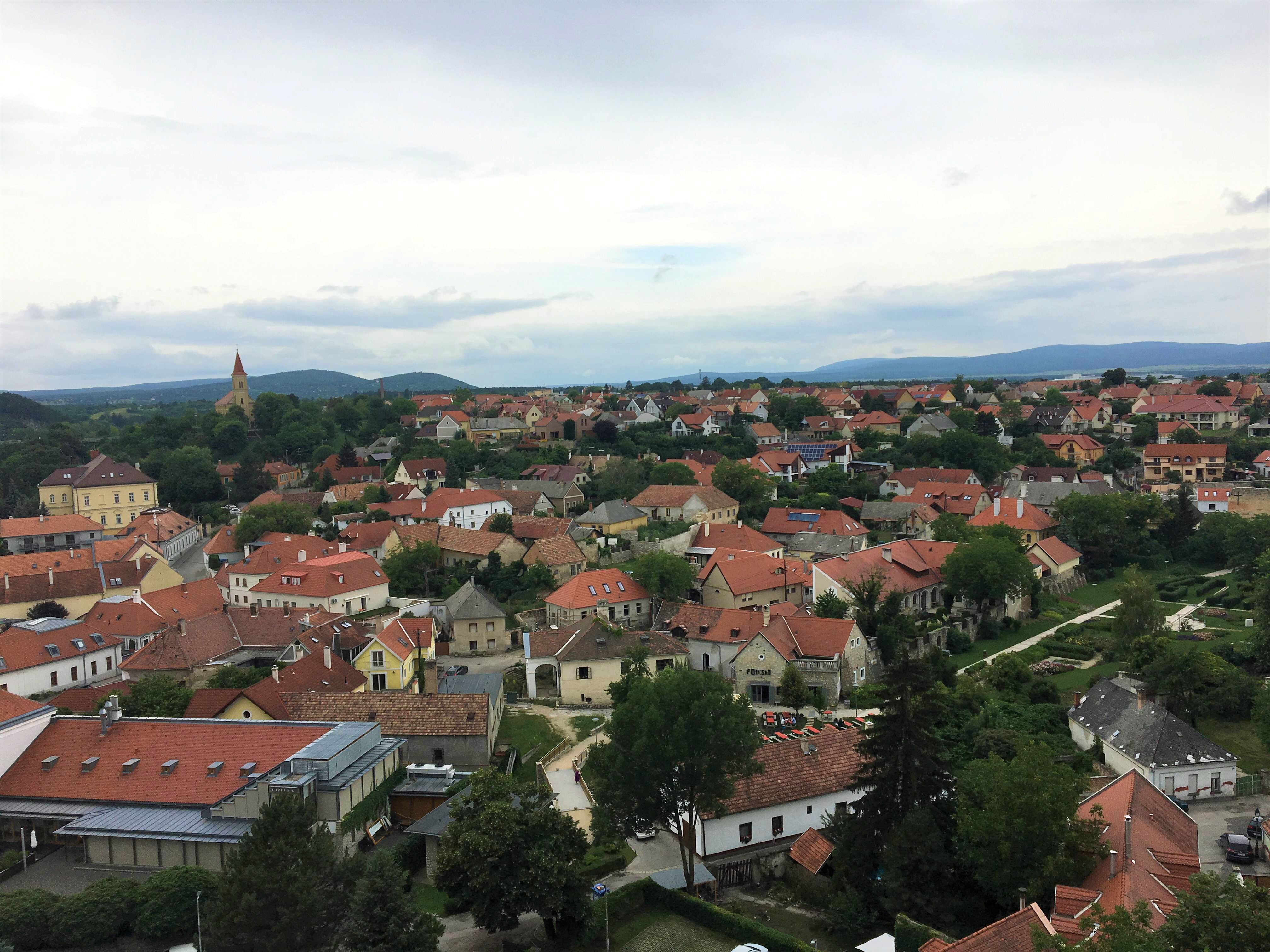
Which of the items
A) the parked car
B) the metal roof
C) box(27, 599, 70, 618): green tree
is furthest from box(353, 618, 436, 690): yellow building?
the parked car

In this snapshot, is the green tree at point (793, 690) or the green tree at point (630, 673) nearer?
the green tree at point (630, 673)

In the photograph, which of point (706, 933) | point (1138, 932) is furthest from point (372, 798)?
point (1138, 932)

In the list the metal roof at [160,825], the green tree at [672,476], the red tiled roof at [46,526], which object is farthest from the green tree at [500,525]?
the metal roof at [160,825]

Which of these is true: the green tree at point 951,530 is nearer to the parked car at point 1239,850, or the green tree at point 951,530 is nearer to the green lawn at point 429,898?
the parked car at point 1239,850

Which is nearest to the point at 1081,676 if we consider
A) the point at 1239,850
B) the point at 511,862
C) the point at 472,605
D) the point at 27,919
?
the point at 1239,850

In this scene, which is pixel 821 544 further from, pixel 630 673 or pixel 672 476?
pixel 630 673

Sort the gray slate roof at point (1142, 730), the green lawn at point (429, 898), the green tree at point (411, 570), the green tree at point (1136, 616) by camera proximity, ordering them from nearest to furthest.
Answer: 1. the green lawn at point (429, 898)
2. the gray slate roof at point (1142, 730)
3. the green tree at point (1136, 616)
4. the green tree at point (411, 570)

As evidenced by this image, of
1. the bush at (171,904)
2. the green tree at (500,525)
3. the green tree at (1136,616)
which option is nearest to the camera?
the bush at (171,904)
